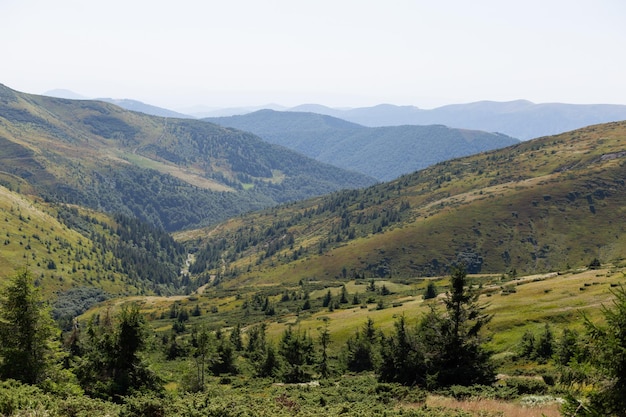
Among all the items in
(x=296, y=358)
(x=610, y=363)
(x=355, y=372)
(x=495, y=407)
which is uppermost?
(x=610, y=363)

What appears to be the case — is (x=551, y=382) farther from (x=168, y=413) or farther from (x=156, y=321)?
(x=156, y=321)

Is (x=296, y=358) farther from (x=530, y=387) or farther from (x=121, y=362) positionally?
(x=530, y=387)

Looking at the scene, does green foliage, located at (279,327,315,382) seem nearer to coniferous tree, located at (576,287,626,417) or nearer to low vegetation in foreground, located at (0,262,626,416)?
low vegetation in foreground, located at (0,262,626,416)

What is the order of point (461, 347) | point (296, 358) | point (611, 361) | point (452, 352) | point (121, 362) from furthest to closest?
point (296, 358)
point (121, 362)
point (452, 352)
point (461, 347)
point (611, 361)

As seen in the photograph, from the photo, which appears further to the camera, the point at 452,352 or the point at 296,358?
the point at 296,358

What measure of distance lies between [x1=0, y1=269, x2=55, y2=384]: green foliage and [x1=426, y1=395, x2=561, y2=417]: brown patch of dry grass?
102 ft

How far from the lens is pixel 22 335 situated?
120ft

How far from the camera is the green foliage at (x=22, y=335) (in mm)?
35781

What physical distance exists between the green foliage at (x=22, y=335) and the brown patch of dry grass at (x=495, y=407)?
3122cm

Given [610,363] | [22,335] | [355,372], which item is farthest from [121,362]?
[610,363]

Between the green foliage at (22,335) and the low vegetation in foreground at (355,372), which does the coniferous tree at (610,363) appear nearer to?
the low vegetation in foreground at (355,372)

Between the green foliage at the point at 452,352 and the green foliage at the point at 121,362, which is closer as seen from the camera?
the green foliage at the point at 452,352

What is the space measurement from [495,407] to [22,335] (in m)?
36.1

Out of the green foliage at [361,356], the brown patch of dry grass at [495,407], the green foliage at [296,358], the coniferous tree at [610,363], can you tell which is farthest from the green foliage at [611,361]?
the green foliage at [361,356]
